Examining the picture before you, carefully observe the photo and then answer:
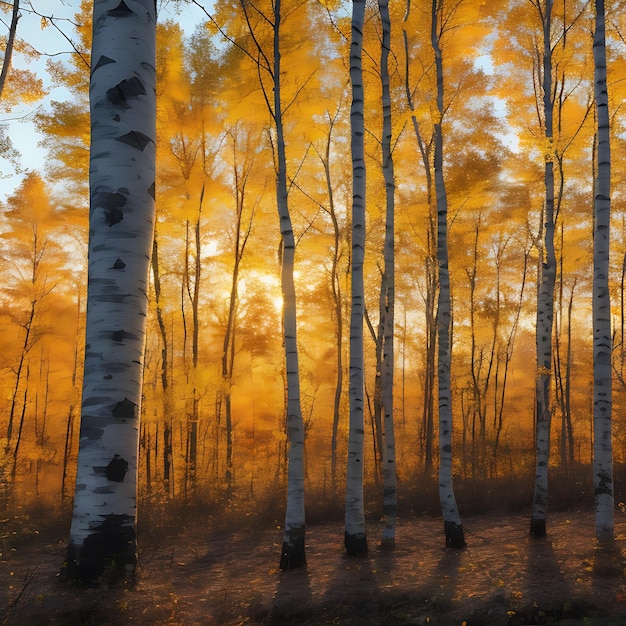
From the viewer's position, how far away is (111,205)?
9.18 ft

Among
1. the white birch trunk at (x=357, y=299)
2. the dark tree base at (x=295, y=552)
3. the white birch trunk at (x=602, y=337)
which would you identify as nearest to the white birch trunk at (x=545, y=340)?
A: the white birch trunk at (x=602, y=337)

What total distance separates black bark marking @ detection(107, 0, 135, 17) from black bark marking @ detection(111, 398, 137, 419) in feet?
7.67

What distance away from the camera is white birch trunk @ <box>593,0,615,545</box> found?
18.5 ft

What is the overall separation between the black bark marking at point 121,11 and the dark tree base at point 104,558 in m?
2.95

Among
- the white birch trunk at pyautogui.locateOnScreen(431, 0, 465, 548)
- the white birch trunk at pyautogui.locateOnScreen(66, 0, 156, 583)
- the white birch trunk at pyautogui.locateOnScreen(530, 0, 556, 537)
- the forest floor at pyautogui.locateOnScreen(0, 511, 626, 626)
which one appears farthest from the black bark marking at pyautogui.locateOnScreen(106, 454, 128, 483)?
the white birch trunk at pyautogui.locateOnScreen(530, 0, 556, 537)

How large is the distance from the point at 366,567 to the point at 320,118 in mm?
9175

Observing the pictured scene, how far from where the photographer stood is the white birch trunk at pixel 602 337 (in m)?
5.63

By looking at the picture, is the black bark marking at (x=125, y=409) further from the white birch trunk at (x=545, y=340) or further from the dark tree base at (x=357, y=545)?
the white birch trunk at (x=545, y=340)

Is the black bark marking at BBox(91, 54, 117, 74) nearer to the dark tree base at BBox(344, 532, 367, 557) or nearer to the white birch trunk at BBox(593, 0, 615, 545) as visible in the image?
the white birch trunk at BBox(593, 0, 615, 545)

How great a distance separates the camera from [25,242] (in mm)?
14523

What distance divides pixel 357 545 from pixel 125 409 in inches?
182

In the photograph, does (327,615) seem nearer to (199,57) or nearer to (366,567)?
(366,567)

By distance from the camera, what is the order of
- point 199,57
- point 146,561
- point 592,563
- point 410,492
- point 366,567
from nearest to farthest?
point 592,563 → point 366,567 → point 146,561 → point 410,492 → point 199,57

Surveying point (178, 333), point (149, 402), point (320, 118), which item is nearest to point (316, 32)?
point (320, 118)
